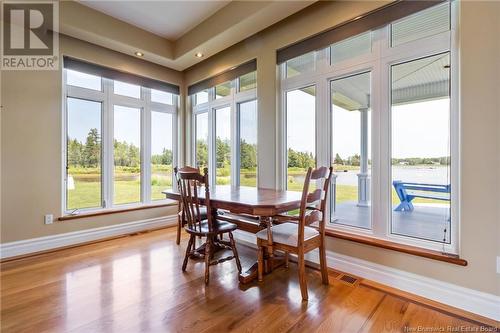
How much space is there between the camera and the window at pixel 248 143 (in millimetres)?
3494

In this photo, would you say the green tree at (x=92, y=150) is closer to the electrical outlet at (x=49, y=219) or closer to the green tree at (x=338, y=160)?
the electrical outlet at (x=49, y=219)

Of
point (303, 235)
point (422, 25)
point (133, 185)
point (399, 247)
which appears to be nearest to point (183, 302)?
point (303, 235)

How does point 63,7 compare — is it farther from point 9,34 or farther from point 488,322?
point 488,322

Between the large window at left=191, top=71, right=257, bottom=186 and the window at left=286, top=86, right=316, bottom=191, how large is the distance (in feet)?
1.97

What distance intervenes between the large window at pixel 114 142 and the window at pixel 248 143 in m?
1.54

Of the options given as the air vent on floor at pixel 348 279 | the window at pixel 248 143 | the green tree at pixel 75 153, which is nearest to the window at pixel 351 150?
the air vent on floor at pixel 348 279

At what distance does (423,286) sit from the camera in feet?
6.32

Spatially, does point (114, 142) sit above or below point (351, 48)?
below

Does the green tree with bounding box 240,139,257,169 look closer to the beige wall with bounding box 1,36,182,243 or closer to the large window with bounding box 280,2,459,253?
the large window with bounding box 280,2,459,253

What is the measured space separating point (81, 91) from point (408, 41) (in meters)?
3.96

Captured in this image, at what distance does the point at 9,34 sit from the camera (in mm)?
2824

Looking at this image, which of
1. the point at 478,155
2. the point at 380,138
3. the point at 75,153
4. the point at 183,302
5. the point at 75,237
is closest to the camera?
the point at 478,155

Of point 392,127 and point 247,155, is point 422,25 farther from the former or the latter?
point 247,155

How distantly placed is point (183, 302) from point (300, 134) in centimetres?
211
